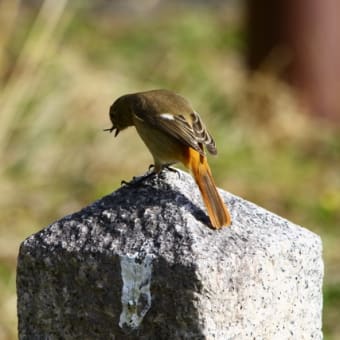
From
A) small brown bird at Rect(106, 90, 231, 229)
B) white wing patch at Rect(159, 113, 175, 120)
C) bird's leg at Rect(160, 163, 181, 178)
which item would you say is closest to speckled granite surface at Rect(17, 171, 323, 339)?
bird's leg at Rect(160, 163, 181, 178)

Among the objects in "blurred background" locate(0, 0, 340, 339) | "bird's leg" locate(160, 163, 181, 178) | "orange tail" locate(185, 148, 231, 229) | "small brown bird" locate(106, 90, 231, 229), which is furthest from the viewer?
"blurred background" locate(0, 0, 340, 339)

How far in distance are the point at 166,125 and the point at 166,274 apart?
0.91 meters

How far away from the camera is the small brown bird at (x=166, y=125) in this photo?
371 cm

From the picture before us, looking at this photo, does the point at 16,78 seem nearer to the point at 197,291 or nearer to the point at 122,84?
the point at 122,84

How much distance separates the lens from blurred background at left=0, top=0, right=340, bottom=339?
7645 millimetres

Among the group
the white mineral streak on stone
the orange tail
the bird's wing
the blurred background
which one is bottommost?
the white mineral streak on stone

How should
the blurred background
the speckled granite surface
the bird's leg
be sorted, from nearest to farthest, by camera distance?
the speckled granite surface, the bird's leg, the blurred background

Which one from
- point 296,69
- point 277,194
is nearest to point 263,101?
point 296,69

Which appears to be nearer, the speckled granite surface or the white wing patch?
the speckled granite surface

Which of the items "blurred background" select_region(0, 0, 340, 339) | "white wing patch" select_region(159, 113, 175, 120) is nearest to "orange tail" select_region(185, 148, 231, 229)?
"white wing patch" select_region(159, 113, 175, 120)

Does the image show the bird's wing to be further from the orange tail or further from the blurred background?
the blurred background

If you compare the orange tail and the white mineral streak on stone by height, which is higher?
the orange tail

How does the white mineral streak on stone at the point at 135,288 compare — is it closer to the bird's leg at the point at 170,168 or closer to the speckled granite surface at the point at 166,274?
the speckled granite surface at the point at 166,274

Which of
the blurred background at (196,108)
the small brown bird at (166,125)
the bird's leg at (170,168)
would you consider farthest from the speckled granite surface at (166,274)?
the blurred background at (196,108)
